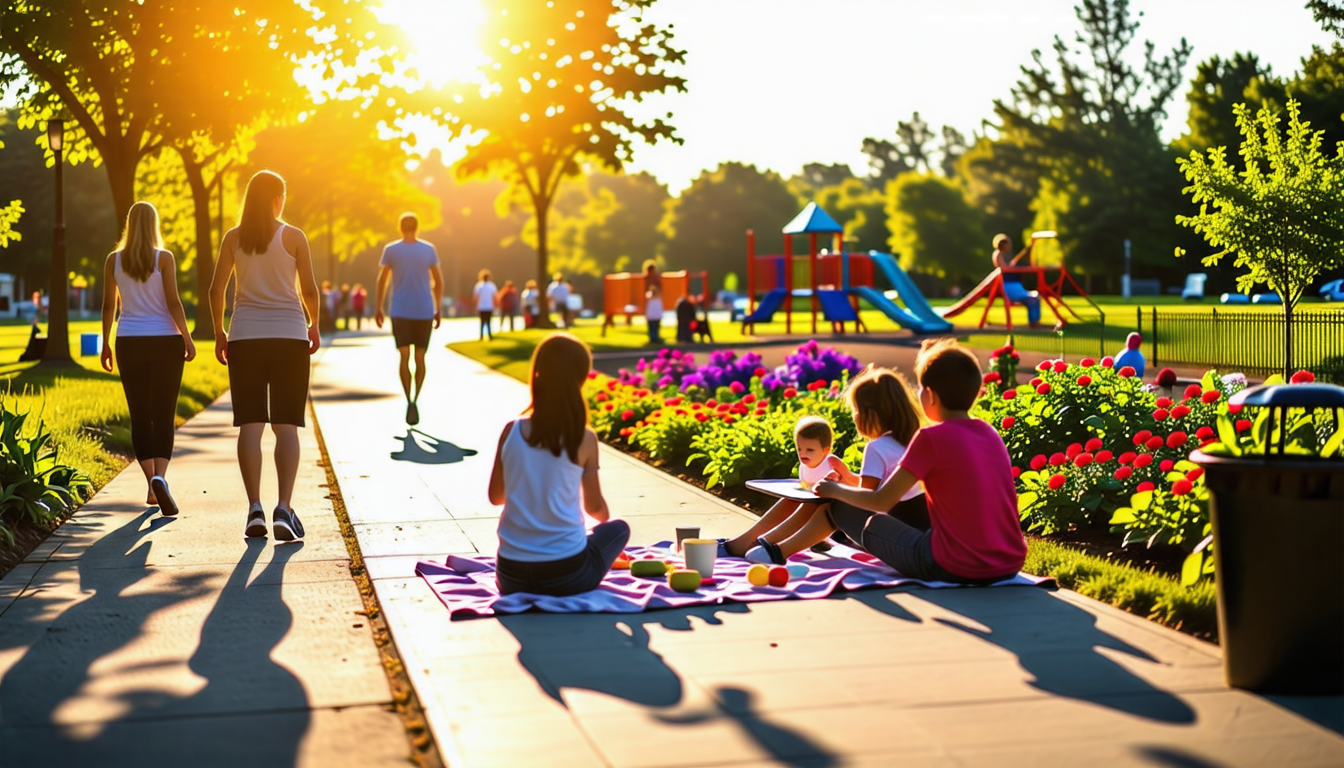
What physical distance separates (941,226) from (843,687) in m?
89.0

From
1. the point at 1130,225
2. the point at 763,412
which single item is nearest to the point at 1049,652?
the point at 763,412

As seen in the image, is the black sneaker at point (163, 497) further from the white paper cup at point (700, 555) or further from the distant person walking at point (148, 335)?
the white paper cup at point (700, 555)

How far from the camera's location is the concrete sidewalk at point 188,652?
14.4ft

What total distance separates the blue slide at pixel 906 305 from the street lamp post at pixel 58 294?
19.5m

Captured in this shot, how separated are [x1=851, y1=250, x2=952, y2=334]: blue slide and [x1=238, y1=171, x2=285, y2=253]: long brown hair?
28750 mm

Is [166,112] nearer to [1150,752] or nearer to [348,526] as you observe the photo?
[348,526]

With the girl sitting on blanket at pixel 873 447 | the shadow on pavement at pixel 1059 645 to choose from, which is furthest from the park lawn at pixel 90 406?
the shadow on pavement at pixel 1059 645

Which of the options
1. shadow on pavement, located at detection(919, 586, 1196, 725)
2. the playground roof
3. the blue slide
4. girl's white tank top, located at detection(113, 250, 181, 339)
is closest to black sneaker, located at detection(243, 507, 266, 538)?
girl's white tank top, located at detection(113, 250, 181, 339)

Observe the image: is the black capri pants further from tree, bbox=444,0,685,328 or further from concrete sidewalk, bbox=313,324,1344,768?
tree, bbox=444,0,685,328

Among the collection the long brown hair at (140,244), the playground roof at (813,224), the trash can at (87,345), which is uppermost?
the playground roof at (813,224)

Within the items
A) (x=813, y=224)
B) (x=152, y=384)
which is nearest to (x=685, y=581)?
(x=152, y=384)

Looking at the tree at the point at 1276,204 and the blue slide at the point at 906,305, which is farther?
the blue slide at the point at 906,305

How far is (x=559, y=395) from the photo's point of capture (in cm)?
602

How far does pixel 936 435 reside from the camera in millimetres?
6188
